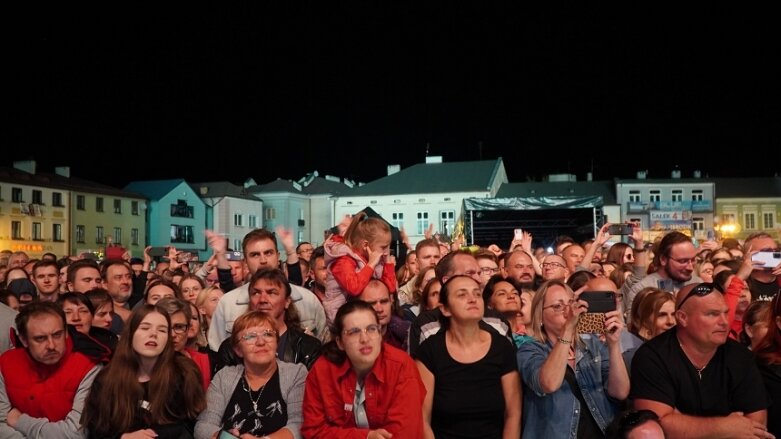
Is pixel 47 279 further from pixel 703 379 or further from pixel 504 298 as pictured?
pixel 703 379

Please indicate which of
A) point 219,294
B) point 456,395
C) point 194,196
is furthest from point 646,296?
point 194,196

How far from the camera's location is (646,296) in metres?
5.37

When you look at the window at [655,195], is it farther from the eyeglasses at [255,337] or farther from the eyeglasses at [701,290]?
the eyeglasses at [255,337]

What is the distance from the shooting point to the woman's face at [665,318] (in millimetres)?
5168

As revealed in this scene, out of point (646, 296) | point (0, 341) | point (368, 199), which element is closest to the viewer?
point (646, 296)

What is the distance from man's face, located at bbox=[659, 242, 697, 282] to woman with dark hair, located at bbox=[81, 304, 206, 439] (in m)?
4.16

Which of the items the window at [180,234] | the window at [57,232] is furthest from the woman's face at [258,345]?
the window at [180,234]

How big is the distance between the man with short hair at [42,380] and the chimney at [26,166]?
2021 inches

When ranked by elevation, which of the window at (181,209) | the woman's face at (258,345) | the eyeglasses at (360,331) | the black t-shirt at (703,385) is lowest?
the black t-shirt at (703,385)

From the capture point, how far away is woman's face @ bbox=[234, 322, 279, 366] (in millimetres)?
4680

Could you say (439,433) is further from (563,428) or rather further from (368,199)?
(368,199)

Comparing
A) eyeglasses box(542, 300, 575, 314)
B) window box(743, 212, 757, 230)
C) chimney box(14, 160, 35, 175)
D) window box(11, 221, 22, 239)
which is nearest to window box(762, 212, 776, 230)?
window box(743, 212, 757, 230)

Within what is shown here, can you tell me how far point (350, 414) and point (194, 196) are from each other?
59806mm

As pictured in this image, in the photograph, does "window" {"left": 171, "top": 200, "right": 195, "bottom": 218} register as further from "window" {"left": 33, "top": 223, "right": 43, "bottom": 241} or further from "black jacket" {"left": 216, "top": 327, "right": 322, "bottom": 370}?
"black jacket" {"left": 216, "top": 327, "right": 322, "bottom": 370}
